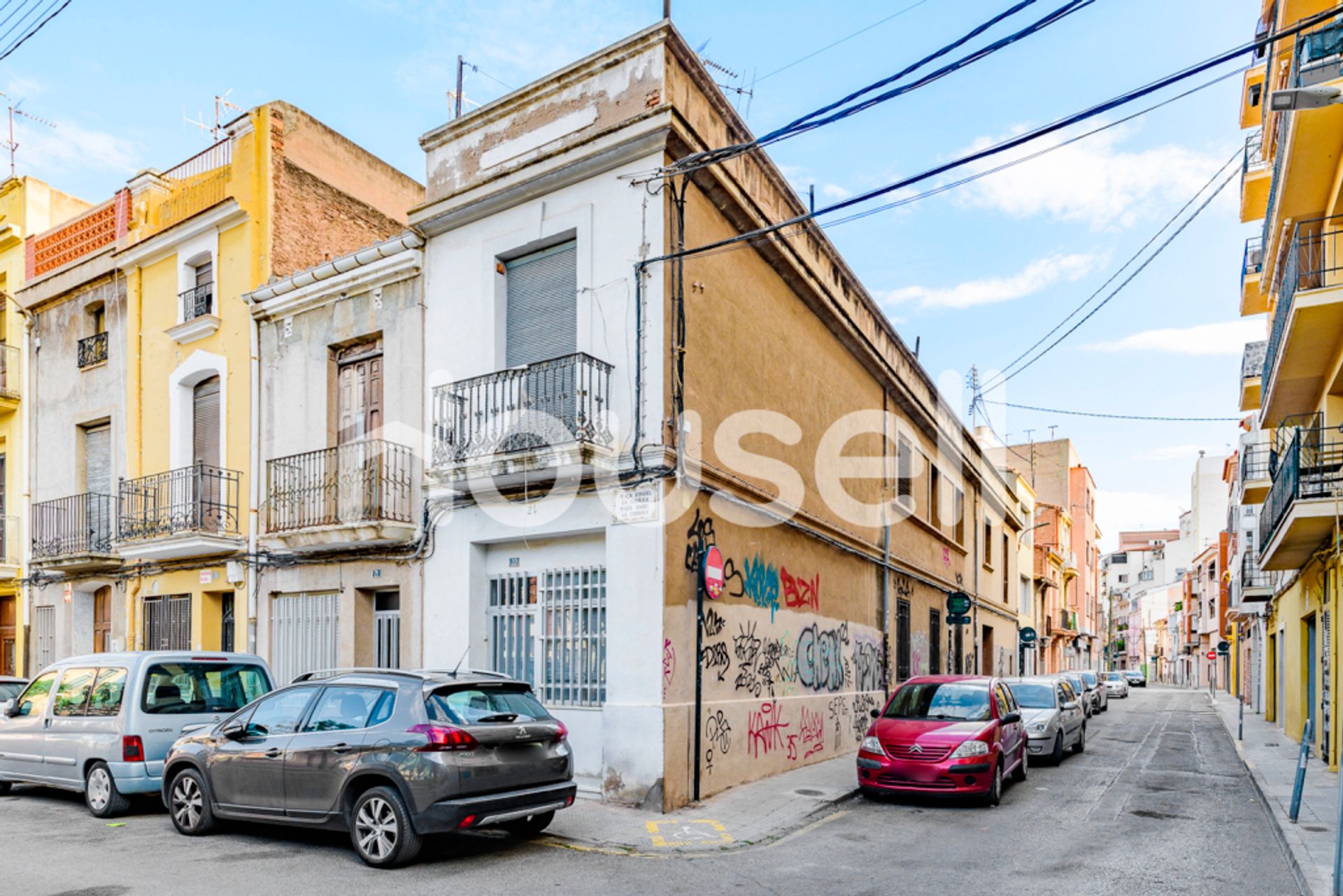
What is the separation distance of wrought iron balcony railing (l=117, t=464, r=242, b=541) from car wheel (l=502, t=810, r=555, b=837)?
824 centimetres

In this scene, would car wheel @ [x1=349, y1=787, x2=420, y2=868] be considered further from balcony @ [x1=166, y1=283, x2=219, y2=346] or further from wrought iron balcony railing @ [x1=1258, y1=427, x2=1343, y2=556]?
wrought iron balcony railing @ [x1=1258, y1=427, x2=1343, y2=556]

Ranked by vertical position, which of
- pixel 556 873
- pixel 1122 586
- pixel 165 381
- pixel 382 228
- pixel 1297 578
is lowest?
pixel 1122 586

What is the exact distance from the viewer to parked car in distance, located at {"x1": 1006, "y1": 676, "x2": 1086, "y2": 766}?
15.6 metres

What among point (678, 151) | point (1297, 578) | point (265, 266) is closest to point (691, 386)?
point (678, 151)

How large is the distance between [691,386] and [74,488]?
1313 cm

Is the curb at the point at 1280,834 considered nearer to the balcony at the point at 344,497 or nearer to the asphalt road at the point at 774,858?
the asphalt road at the point at 774,858

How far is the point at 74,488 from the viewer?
18344 millimetres

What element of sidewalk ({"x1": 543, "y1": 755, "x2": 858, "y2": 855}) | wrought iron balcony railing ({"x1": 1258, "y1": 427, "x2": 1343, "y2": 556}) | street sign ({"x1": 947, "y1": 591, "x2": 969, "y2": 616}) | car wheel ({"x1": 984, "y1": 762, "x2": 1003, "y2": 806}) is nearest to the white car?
street sign ({"x1": 947, "y1": 591, "x2": 969, "y2": 616})

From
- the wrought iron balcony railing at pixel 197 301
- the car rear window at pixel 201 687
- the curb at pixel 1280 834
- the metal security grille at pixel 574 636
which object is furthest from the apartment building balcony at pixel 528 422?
the curb at pixel 1280 834

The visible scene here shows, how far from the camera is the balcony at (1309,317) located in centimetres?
1227

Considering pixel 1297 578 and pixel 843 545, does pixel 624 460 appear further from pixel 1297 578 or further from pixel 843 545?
pixel 1297 578

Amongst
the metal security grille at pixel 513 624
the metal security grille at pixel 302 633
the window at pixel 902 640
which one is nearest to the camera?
the metal security grille at pixel 513 624

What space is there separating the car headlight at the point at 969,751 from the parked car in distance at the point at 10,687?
1265 cm

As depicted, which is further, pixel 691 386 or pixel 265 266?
pixel 265 266
